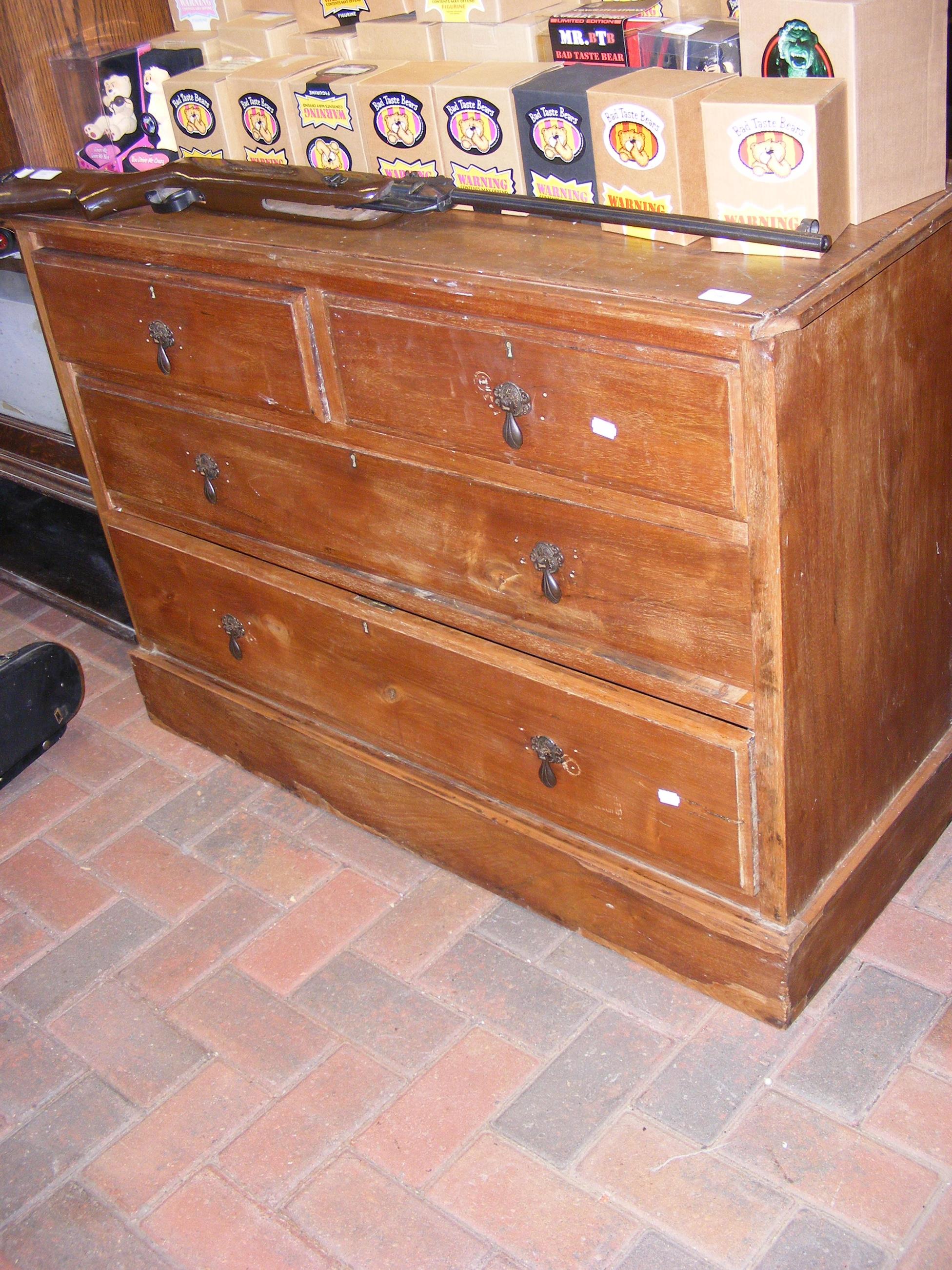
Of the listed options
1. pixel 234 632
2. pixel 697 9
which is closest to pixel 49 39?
pixel 234 632

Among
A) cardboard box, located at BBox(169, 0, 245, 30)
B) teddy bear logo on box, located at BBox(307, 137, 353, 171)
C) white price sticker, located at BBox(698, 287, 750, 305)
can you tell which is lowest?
white price sticker, located at BBox(698, 287, 750, 305)

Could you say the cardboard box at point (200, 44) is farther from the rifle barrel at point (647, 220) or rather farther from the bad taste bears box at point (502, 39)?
the rifle barrel at point (647, 220)

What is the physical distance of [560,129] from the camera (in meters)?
1.71

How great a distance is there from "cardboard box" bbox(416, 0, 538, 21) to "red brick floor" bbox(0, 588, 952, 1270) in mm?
1467

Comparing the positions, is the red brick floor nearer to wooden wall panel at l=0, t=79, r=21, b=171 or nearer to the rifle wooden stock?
the rifle wooden stock

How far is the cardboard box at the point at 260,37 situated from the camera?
2.16 metres

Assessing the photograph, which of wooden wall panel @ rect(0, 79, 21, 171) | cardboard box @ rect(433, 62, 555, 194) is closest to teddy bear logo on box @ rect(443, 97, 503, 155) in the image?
cardboard box @ rect(433, 62, 555, 194)

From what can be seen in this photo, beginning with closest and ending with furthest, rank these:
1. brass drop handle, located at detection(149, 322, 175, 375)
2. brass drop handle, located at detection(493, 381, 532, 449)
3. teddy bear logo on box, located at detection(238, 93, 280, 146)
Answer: brass drop handle, located at detection(493, 381, 532, 449) < teddy bear logo on box, located at detection(238, 93, 280, 146) < brass drop handle, located at detection(149, 322, 175, 375)

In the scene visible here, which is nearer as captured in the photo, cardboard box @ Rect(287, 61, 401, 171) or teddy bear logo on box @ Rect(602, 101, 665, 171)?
teddy bear logo on box @ Rect(602, 101, 665, 171)

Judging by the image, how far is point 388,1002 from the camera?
2.11 metres

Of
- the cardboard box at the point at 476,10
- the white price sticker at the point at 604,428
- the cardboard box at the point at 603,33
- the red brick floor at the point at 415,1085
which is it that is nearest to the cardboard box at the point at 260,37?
the cardboard box at the point at 476,10

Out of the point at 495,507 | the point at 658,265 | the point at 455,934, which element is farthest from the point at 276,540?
the point at 658,265

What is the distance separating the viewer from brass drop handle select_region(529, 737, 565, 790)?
197 centimetres

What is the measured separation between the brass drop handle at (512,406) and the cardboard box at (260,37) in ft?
2.83
